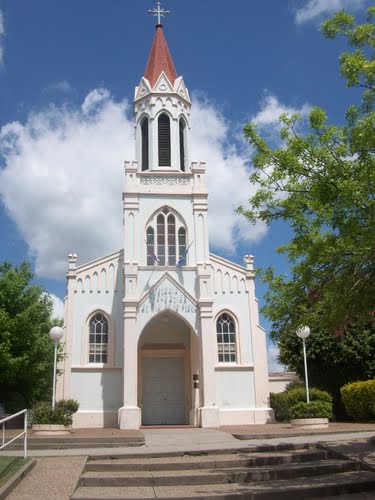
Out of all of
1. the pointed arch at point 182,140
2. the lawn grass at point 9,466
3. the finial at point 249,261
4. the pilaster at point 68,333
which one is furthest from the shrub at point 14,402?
the pointed arch at point 182,140

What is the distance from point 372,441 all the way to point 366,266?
5573 millimetres

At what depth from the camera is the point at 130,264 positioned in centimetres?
2416

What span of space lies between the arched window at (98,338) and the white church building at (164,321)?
5 centimetres

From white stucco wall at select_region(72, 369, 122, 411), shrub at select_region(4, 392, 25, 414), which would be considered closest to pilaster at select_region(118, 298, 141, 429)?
white stucco wall at select_region(72, 369, 122, 411)

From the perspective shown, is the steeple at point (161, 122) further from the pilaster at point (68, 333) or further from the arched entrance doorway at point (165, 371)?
the arched entrance doorway at point (165, 371)

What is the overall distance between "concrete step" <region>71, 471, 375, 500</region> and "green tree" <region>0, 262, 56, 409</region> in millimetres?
12649

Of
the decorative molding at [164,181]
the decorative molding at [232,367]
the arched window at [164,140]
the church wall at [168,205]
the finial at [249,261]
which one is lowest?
the decorative molding at [232,367]

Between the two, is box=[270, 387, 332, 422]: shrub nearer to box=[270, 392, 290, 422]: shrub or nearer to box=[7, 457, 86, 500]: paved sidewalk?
box=[270, 392, 290, 422]: shrub

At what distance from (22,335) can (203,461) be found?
41.9 feet

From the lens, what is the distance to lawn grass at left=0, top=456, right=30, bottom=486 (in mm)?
8906

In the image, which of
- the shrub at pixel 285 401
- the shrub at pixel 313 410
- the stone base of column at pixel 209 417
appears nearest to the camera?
the shrub at pixel 313 410

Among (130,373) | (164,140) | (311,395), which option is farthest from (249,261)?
(130,373)

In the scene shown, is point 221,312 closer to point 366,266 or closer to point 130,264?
point 130,264

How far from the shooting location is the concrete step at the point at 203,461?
35.4ft
